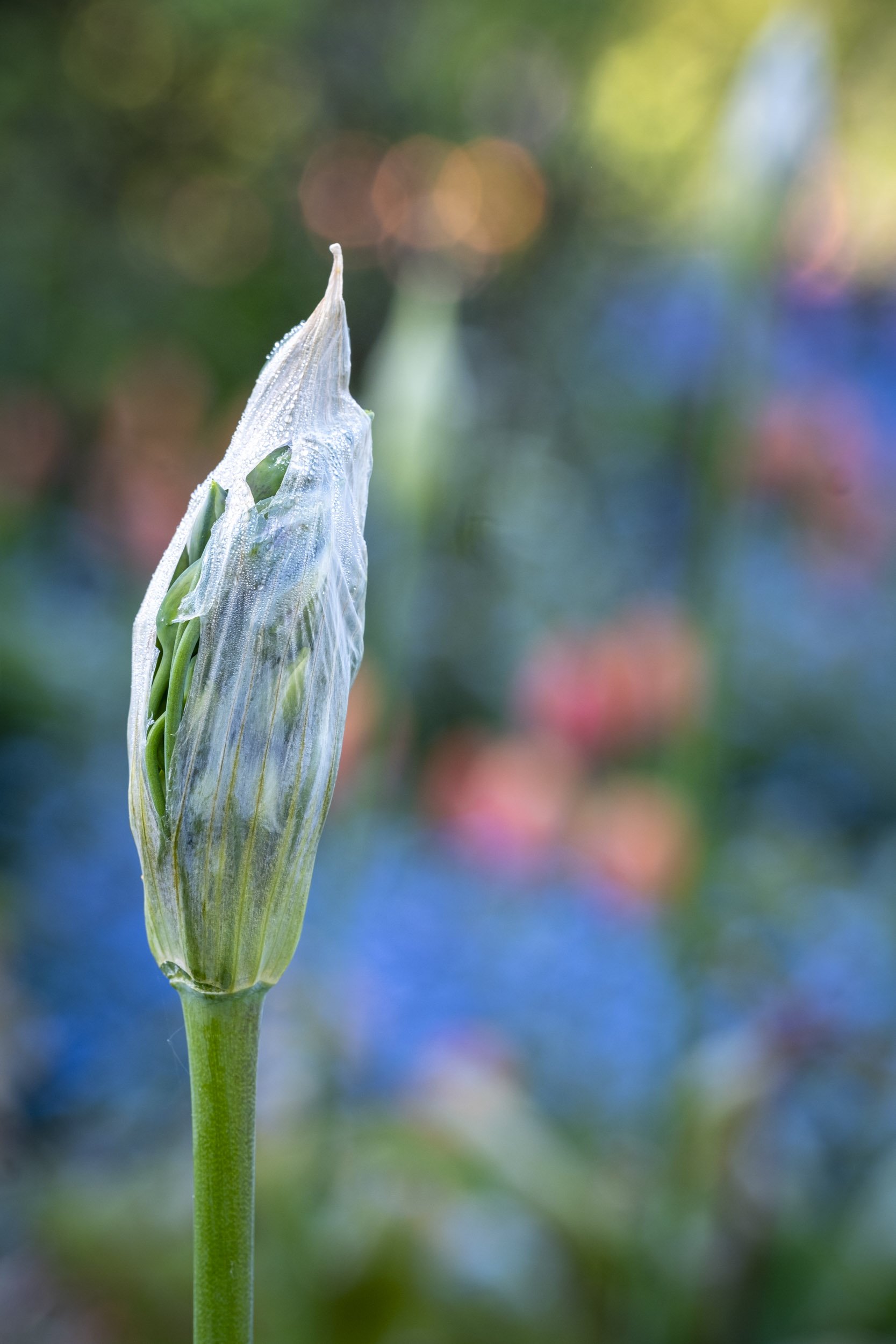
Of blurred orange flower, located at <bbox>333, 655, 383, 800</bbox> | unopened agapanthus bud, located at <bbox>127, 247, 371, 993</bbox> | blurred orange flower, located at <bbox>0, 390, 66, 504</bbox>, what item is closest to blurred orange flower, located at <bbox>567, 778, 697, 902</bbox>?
blurred orange flower, located at <bbox>333, 655, 383, 800</bbox>

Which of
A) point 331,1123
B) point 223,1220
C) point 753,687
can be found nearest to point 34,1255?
point 331,1123

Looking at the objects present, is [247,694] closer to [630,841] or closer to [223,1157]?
[223,1157]

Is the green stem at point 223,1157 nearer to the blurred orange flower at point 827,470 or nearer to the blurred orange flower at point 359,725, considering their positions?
the blurred orange flower at point 359,725

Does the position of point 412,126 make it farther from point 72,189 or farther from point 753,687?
point 753,687

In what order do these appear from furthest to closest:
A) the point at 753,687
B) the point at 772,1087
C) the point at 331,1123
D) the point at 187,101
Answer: the point at 187,101, the point at 753,687, the point at 772,1087, the point at 331,1123

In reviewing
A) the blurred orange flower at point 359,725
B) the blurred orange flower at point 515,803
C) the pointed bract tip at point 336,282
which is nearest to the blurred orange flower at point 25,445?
the blurred orange flower at point 359,725

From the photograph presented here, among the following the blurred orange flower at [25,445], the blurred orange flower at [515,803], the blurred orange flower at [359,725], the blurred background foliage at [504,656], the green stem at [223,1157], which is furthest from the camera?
the blurred orange flower at [25,445]
